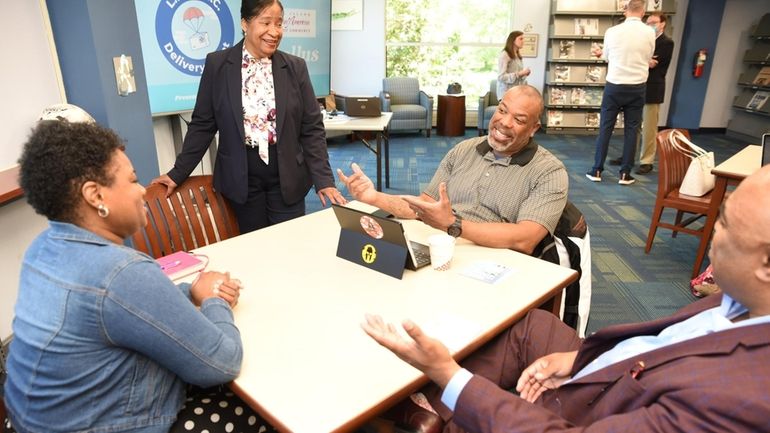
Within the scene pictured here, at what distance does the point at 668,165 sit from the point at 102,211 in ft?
11.0

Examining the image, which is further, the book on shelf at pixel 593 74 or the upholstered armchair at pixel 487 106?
the book on shelf at pixel 593 74

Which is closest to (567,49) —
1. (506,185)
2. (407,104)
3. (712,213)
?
(407,104)

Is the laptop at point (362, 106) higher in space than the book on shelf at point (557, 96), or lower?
higher

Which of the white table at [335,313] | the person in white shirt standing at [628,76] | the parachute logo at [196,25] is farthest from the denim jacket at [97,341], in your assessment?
the person in white shirt standing at [628,76]

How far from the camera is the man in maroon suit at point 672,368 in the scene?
0.73 metres

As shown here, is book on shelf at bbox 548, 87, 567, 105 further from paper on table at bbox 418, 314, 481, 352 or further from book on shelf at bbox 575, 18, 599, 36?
paper on table at bbox 418, 314, 481, 352

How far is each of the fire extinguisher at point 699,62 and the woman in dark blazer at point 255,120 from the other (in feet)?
25.5

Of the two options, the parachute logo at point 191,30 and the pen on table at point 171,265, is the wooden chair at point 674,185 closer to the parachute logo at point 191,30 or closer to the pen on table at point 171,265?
the pen on table at point 171,265

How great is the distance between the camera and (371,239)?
1537 mm

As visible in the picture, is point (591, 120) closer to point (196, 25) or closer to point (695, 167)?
point (695, 167)

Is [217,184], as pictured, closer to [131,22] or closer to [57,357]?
[131,22]

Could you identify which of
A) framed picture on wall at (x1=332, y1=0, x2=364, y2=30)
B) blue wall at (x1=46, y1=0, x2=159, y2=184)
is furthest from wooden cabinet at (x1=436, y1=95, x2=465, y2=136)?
blue wall at (x1=46, y1=0, x2=159, y2=184)

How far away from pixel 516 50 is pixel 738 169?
4.37 metres

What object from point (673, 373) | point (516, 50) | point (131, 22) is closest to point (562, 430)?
point (673, 373)
